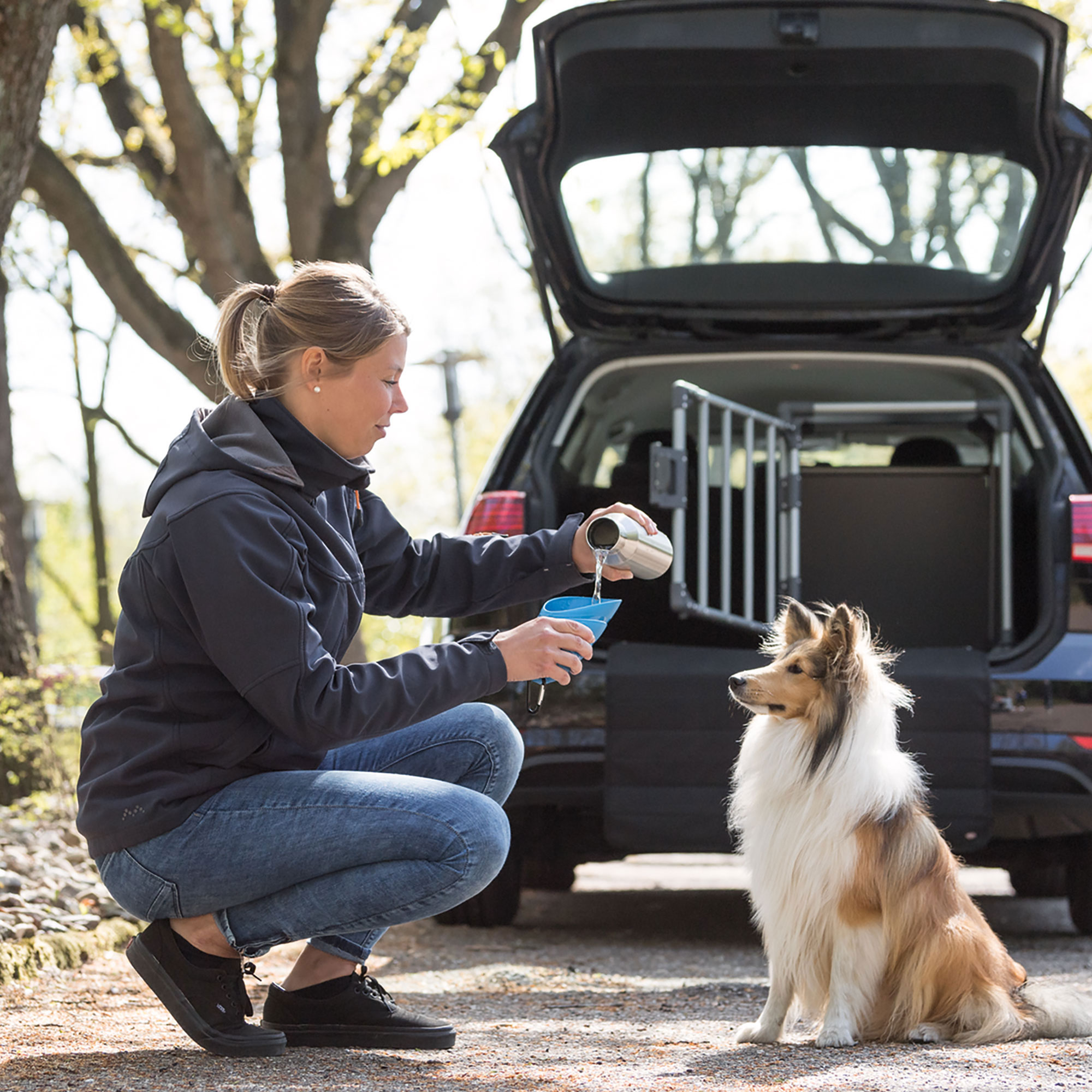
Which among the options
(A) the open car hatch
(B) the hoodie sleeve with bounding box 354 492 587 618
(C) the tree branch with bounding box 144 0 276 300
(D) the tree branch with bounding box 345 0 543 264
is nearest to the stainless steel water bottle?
(B) the hoodie sleeve with bounding box 354 492 587 618

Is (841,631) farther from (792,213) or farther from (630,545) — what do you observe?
(792,213)

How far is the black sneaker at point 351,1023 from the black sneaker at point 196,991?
19 centimetres

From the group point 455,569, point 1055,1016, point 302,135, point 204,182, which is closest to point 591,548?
point 455,569

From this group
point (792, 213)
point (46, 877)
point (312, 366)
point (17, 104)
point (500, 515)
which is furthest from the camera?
point (17, 104)

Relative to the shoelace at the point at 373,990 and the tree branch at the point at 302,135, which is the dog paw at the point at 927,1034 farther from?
the tree branch at the point at 302,135

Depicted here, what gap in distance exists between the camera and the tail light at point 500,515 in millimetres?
4355

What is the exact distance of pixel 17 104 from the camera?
5148mm

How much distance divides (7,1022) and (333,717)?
1327mm

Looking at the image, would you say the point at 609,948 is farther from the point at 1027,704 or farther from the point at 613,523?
the point at 613,523

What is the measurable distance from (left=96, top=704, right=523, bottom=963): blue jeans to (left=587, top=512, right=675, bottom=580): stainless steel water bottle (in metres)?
0.64

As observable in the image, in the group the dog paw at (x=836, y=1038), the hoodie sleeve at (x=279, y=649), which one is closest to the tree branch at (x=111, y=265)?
the hoodie sleeve at (x=279, y=649)

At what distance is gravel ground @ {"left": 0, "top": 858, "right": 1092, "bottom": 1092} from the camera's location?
2.66 m

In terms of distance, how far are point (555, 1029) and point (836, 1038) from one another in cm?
66

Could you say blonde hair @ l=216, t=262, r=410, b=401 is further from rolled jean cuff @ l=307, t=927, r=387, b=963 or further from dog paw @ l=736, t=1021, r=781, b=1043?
dog paw @ l=736, t=1021, r=781, b=1043
